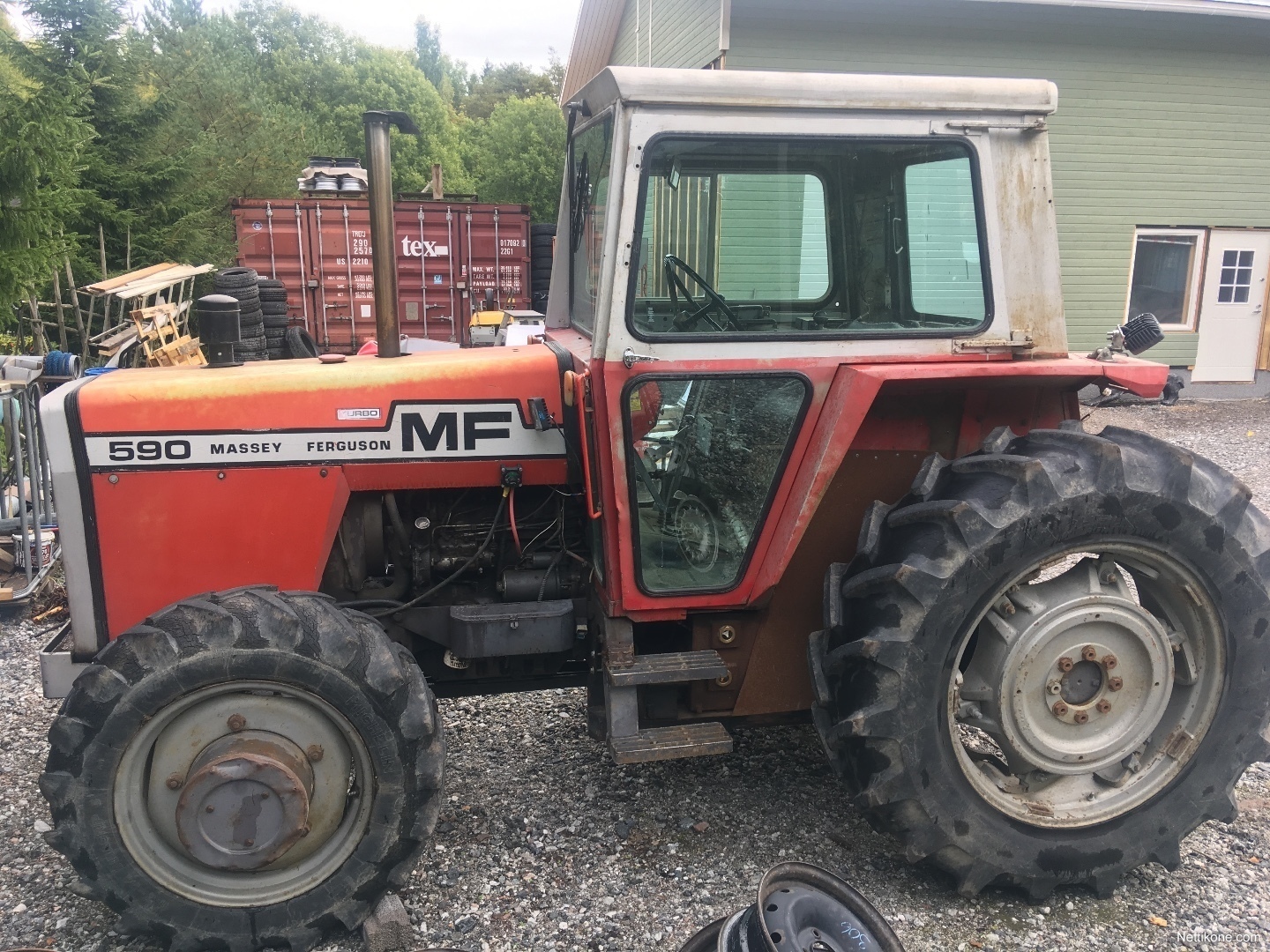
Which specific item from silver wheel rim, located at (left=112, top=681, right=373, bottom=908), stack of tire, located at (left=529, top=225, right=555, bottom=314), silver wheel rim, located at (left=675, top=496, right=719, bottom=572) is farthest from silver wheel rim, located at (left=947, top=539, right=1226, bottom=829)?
stack of tire, located at (left=529, top=225, right=555, bottom=314)

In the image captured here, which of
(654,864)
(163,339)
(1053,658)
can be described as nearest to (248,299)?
(163,339)

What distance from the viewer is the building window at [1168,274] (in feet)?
43.4

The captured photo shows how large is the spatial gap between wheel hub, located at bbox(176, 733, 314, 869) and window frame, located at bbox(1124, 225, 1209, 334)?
13397mm

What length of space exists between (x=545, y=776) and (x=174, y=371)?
1.96 m

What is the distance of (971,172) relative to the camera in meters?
2.95

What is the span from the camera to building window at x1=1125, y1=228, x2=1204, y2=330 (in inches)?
521

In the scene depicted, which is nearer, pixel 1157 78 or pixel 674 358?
pixel 674 358

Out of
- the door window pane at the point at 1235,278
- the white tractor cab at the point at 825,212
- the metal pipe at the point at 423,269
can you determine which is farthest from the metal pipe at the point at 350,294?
the white tractor cab at the point at 825,212

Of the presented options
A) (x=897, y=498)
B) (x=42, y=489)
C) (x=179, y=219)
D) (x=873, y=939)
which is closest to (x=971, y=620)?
(x=897, y=498)

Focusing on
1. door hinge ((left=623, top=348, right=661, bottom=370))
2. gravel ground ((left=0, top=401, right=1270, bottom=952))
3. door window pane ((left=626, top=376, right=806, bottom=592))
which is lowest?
gravel ground ((left=0, top=401, right=1270, bottom=952))

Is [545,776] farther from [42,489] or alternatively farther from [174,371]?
[42,489]

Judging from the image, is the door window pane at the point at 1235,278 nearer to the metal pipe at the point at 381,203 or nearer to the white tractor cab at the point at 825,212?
the white tractor cab at the point at 825,212

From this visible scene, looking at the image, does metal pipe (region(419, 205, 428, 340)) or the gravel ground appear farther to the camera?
metal pipe (region(419, 205, 428, 340))

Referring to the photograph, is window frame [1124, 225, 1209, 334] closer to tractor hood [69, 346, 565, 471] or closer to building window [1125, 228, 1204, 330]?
building window [1125, 228, 1204, 330]
